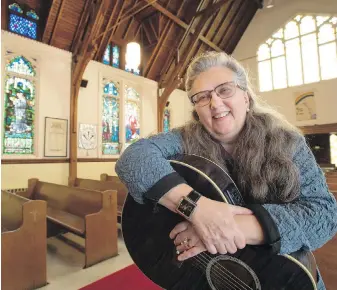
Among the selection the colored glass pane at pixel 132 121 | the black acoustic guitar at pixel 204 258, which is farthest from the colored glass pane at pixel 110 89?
the black acoustic guitar at pixel 204 258

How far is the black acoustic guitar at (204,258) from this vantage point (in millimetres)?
665

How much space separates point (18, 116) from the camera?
4.43m

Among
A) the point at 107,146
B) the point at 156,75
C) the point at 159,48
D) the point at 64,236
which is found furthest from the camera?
the point at 156,75

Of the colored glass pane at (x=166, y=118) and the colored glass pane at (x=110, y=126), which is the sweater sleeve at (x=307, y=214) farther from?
the colored glass pane at (x=166, y=118)

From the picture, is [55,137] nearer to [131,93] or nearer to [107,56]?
[131,93]

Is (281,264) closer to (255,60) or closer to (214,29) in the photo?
(214,29)

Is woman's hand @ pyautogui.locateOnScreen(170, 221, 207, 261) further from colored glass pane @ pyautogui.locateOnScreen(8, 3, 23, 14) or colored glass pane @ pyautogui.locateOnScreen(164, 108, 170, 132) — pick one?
colored glass pane @ pyautogui.locateOnScreen(164, 108, 170, 132)

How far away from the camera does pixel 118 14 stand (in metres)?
5.05

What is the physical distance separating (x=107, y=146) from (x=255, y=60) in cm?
648

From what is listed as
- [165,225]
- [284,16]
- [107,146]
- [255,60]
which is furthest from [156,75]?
[165,225]

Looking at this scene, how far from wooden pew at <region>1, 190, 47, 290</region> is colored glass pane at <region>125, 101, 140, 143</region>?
4194mm

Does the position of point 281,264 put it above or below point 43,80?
below

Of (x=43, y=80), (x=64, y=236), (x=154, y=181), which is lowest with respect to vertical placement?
(x=64, y=236)

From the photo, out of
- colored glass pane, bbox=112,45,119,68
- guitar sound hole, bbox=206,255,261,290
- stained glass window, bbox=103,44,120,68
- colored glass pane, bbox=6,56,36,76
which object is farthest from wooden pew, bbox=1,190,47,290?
colored glass pane, bbox=112,45,119,68
